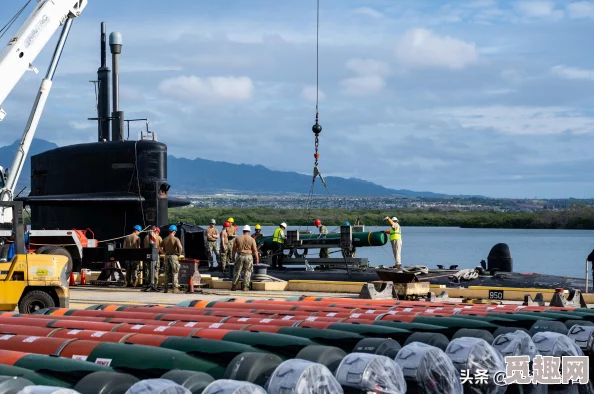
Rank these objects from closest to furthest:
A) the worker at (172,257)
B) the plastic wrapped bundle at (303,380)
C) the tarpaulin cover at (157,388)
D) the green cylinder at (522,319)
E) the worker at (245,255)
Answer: the tarpaulin cover at (157,388)
the plastic wrapped bundle at (303,380)
the green cylinder at (522,319)
the worker at (172,257)
the worker at (245,255)

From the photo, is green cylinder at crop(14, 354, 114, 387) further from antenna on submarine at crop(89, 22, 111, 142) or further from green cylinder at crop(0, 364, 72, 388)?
antenna on submarine at crop(89, 22, 111, 142)

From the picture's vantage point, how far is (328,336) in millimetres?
9539

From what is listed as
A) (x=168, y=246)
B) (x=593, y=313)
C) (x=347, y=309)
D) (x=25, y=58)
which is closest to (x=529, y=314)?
(x=593, y=313)

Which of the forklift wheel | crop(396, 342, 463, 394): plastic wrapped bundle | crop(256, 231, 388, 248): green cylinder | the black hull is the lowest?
the black hull

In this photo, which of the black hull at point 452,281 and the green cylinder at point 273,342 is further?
→ the black hull at point 452,281

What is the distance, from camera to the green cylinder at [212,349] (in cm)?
822

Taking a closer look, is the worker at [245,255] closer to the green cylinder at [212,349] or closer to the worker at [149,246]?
the worker at [149,246]

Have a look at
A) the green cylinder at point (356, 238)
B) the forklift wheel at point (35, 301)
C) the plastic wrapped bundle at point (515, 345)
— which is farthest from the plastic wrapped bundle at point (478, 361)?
the green cylinder at point (356, 238)

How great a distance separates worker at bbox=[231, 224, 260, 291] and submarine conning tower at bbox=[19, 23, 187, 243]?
4968mm

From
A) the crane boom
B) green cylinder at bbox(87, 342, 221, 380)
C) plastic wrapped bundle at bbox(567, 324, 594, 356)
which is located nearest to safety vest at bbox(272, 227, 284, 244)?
the crane boom

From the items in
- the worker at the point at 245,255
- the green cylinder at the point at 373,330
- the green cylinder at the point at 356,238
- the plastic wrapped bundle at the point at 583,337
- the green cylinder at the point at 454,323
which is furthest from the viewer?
the green cylinder at the point at 356,238

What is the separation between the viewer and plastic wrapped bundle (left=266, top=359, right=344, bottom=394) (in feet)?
22.3

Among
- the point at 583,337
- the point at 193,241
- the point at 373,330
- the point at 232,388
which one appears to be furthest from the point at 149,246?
the point at 232,388

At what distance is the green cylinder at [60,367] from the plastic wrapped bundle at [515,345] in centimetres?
389
